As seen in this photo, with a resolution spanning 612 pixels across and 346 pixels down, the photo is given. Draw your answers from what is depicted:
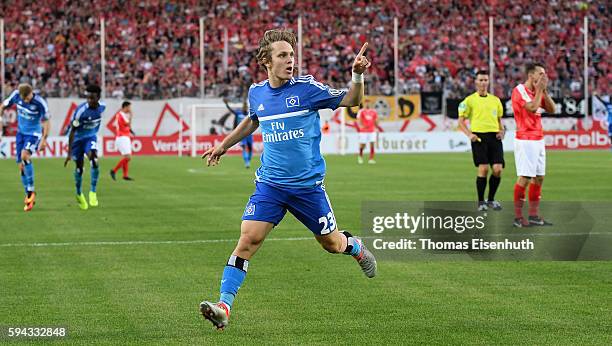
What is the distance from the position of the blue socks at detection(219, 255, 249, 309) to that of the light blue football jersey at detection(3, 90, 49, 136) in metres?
12.1

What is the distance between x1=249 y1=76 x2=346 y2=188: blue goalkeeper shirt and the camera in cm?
795

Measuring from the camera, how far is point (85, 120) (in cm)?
1972

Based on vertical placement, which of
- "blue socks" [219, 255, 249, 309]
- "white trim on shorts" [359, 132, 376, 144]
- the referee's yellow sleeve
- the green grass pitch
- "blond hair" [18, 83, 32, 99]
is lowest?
the green grass pitch

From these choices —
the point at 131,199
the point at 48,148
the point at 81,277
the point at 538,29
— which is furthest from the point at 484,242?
the point at 538,29

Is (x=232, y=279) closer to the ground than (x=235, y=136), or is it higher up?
closer to the ground

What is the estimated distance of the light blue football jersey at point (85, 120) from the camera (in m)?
19.6

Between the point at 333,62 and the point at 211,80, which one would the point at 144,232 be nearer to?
the point at 211,80

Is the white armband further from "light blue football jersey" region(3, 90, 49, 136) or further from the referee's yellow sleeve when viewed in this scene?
"light blue football jersey" region(3, 90, 49, 136)

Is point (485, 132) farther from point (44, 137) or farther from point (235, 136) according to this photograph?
point (235, 136)

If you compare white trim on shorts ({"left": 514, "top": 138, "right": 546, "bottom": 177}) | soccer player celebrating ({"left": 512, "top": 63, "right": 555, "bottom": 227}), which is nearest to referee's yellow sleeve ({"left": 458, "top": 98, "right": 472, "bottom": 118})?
soccer player celebrating ({"left": 512, "top": 63, "right": 555, "bottom": 227})

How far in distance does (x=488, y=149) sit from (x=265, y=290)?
9.22 metres

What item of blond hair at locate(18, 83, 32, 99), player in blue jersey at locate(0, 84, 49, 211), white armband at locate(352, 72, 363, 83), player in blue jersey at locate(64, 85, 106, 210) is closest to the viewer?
white armband at locate(352, 72, 363, 83)

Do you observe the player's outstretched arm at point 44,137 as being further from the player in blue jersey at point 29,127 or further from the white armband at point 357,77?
the white armband at point 357,77

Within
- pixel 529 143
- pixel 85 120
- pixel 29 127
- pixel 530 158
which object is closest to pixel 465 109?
pixel 529 143
